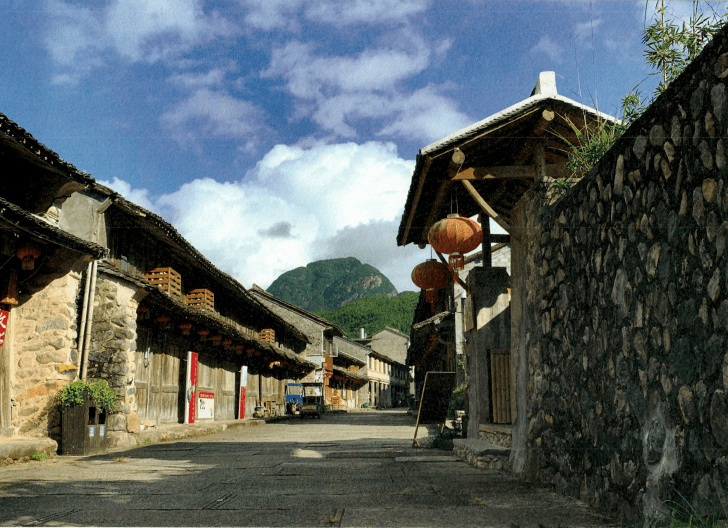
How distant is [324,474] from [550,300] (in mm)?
3338

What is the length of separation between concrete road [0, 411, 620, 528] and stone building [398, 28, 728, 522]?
0.50 metres

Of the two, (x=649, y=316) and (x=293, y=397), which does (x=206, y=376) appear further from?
(x=649, y=316)

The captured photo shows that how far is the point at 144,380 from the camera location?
14.5m

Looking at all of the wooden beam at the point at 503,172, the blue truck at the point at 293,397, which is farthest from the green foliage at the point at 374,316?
the wooden beam at the point at 503,172

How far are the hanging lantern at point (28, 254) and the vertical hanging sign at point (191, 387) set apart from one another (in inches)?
338

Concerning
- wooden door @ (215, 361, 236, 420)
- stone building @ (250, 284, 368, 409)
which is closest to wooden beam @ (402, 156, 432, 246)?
wooden door @ (215, 361, 236, 420)

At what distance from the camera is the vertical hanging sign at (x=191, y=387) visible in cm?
1700

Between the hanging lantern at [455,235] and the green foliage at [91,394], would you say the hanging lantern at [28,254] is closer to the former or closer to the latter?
the green foliage at [91,394]

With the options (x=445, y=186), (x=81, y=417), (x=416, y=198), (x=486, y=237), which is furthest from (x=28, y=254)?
(x=486, y=237)

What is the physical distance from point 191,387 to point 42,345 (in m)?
7.83

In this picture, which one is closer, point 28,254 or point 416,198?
point 416,198

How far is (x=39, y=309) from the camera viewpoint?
9.79 m

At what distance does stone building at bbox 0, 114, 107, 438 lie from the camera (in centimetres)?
934

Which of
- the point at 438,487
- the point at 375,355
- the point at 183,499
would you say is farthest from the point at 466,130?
the point at 375,355
